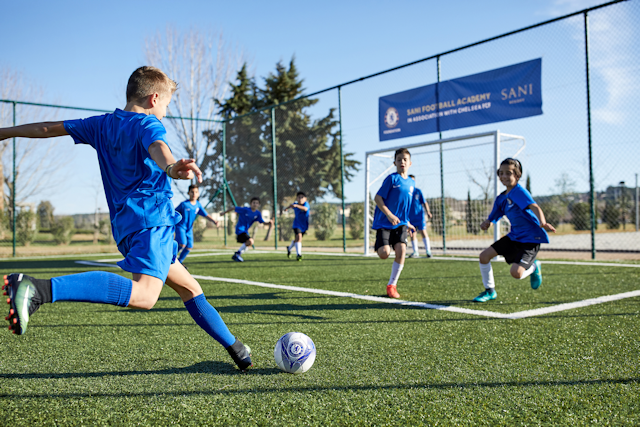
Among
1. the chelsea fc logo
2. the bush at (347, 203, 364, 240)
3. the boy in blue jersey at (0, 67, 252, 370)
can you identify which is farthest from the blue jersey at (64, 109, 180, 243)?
the bush at (347, 203, 364, 240)

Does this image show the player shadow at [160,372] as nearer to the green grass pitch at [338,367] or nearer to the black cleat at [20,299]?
the green grass pitch at [338,367]

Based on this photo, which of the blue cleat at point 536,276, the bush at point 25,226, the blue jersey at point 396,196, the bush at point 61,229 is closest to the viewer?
the blue cleat at point 536,276

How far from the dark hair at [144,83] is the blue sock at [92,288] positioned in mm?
957

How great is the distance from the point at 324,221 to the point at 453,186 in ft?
43.7

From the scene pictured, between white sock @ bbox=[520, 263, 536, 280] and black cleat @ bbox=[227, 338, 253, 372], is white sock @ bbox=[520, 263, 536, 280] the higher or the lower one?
the higher one

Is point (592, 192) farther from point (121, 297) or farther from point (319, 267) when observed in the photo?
point (121, 297)

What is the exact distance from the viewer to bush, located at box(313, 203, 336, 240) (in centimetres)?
2452

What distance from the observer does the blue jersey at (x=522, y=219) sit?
476 cm

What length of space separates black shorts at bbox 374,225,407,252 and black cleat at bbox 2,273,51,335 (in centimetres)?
413

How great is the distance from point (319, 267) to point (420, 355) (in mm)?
5930

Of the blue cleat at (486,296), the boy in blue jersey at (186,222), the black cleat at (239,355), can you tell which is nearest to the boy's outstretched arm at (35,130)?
the black cleat at (239,355)

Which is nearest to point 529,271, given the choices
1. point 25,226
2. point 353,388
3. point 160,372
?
point 353,388

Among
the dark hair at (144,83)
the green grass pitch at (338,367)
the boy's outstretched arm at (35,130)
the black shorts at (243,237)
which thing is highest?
the dark hair at (144,83)

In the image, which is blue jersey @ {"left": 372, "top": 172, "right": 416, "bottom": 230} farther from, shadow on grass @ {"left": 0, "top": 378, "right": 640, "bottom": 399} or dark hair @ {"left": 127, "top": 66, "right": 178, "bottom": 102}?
dark hair @ {"left": 127, "top": 66, "right": 178, "bottom": 102}
